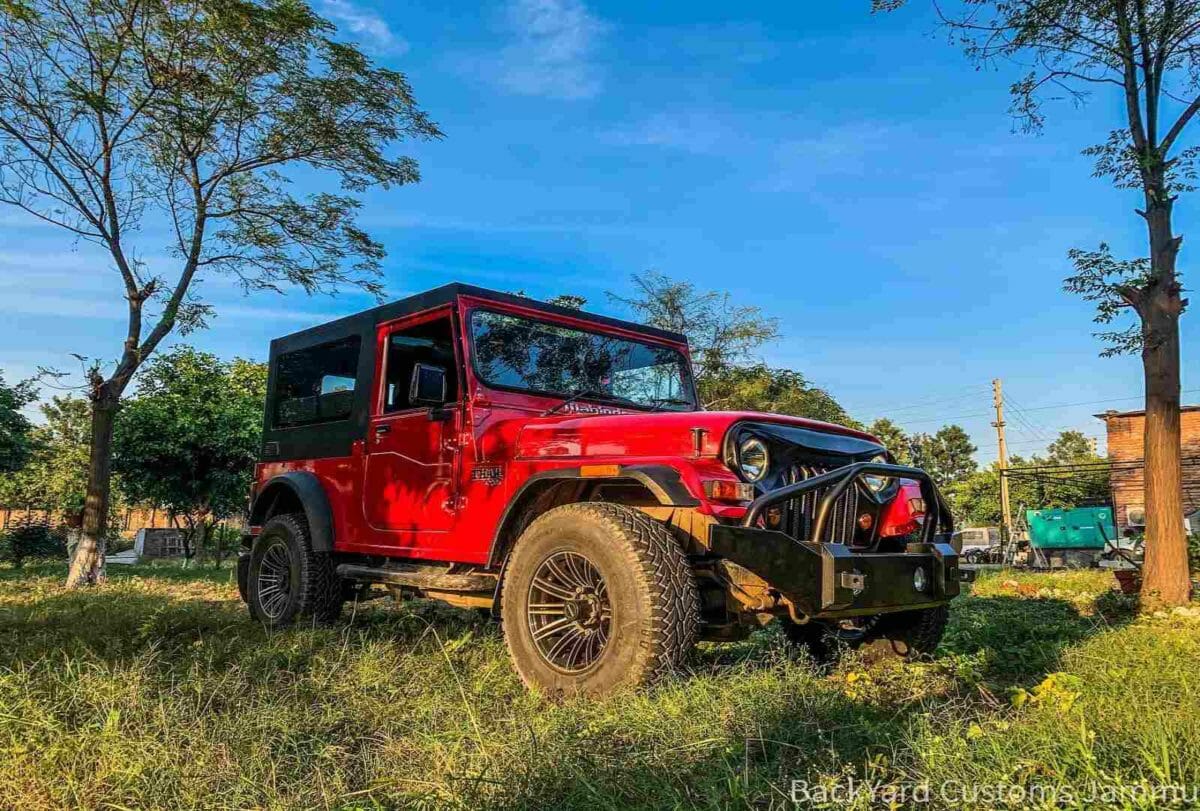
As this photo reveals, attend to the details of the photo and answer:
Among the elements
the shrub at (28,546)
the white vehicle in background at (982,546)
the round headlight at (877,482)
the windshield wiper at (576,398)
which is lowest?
the white vehicle in background at (982,546)

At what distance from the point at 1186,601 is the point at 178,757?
8.47 meters

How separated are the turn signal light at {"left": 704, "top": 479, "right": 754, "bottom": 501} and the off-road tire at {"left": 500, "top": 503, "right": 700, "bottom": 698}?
28 cm

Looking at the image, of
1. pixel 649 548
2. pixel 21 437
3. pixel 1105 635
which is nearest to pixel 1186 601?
pixel 1105 635

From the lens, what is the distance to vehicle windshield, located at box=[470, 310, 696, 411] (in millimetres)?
5111

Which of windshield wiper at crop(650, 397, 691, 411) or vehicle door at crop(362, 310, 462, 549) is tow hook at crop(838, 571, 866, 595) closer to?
windshield wiper at crop(650, 397, 691, 411)

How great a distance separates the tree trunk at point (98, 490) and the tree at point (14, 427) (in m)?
8.07

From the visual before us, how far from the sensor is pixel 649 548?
11.8 ft

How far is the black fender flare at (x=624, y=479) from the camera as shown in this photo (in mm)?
3670

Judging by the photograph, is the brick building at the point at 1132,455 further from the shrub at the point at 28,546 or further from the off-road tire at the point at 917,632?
the shrub at the point at 28,546

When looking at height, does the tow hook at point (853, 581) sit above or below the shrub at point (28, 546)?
above

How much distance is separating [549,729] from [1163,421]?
7.67m

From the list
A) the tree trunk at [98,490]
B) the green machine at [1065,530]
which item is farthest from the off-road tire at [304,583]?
the green machine at [1065,530]

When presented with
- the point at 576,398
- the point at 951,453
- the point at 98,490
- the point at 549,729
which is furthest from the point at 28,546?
the point at 951,453

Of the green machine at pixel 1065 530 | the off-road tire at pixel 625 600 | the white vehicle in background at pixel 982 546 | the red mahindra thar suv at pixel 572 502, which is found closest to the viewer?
the off-road tire at pixel 625 600
